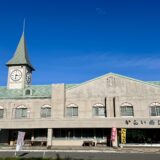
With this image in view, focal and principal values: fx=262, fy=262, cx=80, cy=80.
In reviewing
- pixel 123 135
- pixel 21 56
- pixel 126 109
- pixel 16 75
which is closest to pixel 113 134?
pixel 123 135

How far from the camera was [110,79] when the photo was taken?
38250 millimetres

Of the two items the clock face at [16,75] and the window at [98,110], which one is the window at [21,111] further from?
the window at [98,110]

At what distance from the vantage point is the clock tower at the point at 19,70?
48406mm

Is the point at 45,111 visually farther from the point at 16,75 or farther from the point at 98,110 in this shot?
the point at 16,75

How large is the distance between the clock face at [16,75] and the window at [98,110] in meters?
17.4

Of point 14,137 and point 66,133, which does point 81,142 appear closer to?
point 66,133

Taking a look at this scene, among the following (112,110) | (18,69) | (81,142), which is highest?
(18,69)

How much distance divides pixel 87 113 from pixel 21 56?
68.2ft

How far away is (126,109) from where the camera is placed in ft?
121

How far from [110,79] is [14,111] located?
15.4 meters

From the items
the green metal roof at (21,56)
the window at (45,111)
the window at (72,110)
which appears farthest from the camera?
the green metal roof at (21,56)

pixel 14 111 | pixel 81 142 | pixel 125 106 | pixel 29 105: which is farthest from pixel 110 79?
pixel 14 111

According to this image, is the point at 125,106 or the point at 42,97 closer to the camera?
the point at 125,106

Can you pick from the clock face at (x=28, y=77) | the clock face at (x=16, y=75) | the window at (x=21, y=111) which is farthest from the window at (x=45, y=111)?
the clock face at (x=28, y=77)
